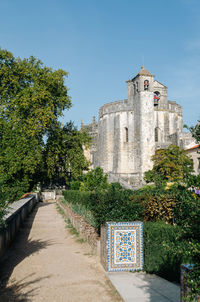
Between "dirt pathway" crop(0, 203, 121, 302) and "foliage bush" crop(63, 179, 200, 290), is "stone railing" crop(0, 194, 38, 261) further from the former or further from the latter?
"foliage bush" crop(63, 179, 200, 290)

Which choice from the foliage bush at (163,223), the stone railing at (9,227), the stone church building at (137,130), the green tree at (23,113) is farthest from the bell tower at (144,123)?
the foliage bush at (163,223)

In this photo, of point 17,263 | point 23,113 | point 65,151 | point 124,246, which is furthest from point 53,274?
point 65,151

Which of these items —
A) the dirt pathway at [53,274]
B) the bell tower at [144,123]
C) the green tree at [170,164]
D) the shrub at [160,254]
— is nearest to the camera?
the dirt pathway at [53,274]

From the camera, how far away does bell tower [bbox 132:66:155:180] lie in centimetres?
4806

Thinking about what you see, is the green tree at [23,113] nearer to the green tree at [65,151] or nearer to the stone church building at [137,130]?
the green tree at [65,151]

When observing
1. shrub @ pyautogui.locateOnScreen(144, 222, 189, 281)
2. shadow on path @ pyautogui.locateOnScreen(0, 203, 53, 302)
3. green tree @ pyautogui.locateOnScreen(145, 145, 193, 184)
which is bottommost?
shadow on path @ pyautogui.locateOnScreen(0, 203, 53, 302)

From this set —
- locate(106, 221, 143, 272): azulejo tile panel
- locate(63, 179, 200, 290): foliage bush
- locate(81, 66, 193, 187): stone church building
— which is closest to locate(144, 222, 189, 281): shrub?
locate(63, 179, 200, 290): foliage bush

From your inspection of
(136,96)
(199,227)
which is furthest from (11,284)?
(136,96)

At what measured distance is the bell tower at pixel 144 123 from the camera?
48.1m

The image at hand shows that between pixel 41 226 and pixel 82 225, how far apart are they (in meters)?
3.86

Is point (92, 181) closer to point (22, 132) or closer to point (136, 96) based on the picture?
point (22, 132)

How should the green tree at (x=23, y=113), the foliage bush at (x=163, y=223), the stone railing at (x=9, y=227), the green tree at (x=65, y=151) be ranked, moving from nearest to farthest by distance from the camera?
the foliage bush at (x=163, y=223) < the stone railing at (x=9, y=227) < the green tree at (x=23, y=113) < the green tree at (x=65, y=151)

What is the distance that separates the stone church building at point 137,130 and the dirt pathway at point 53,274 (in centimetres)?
3521

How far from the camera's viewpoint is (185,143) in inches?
1780
